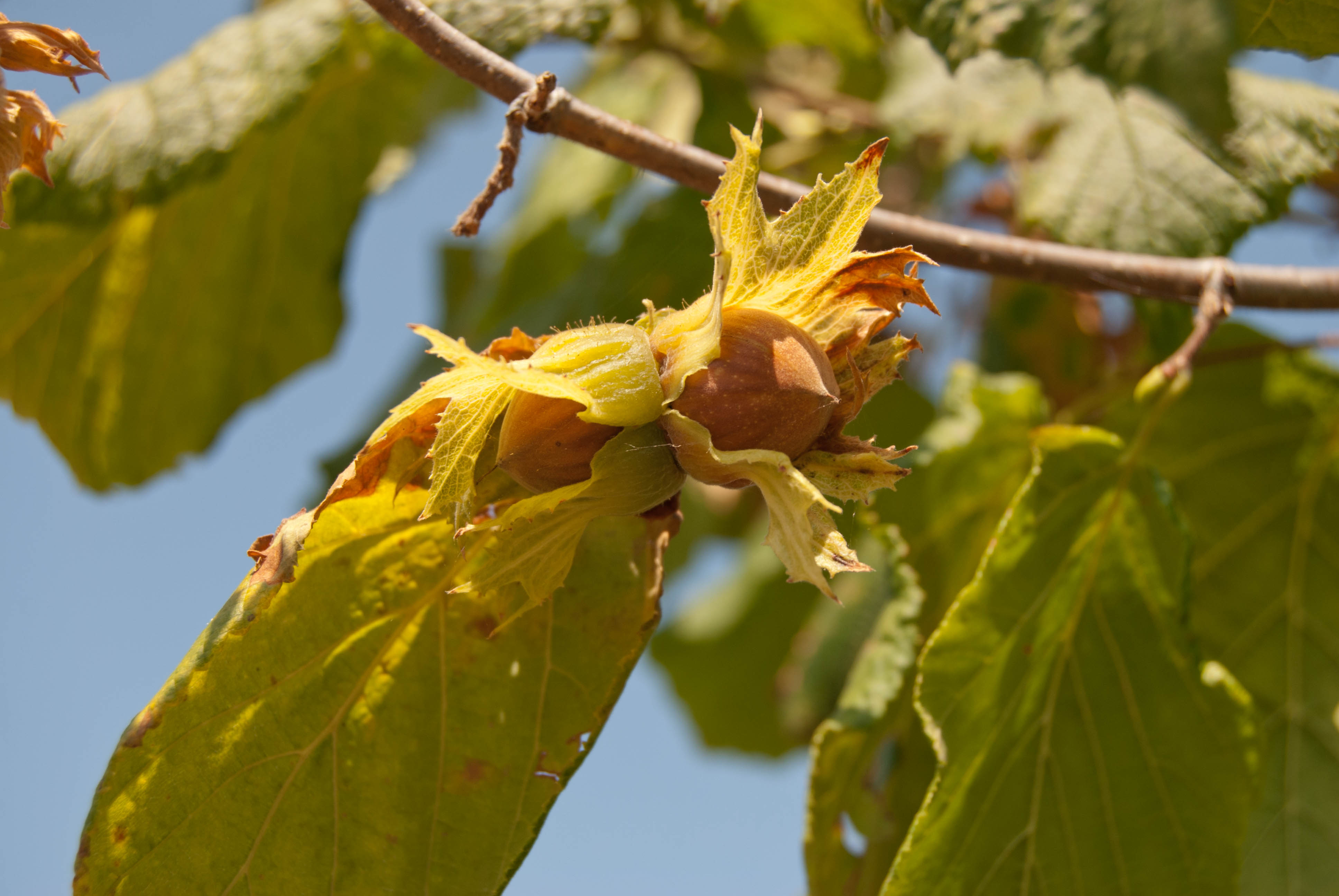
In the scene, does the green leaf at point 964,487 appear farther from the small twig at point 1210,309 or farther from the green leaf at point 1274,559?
the small twig at point 1210,309

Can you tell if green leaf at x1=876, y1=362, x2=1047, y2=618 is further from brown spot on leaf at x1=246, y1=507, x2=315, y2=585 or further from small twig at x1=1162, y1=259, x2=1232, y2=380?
brown spot on leaf at x1=246, y1=507, x2=315, y2=585

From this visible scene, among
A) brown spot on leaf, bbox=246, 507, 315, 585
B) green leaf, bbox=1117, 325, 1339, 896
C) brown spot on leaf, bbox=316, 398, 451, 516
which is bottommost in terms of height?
green leaf, bbox=1117, 325, 1339, 896

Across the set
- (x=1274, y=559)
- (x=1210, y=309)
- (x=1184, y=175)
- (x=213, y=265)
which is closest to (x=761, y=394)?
(x=1210, y=309)

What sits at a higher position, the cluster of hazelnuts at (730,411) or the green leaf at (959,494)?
the cluster of hazelnuts at (730,411)

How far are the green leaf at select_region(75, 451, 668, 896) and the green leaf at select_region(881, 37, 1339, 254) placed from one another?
0.84 m

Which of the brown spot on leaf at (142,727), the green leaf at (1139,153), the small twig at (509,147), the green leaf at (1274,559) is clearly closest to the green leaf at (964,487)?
the green leaf at (1274,559)

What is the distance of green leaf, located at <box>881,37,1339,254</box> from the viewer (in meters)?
1.35

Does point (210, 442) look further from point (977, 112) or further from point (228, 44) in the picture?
point (977, 112)

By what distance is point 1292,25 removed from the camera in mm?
760

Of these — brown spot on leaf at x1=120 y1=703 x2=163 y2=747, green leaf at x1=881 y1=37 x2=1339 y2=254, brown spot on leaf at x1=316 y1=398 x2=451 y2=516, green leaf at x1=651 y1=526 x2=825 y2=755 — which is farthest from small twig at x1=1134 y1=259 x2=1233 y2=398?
green leaf at x1=651 y1=526 x2=825 y2=755

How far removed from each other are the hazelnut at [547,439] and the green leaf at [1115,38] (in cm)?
43

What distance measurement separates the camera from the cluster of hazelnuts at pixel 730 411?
701 millimetres

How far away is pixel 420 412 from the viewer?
77 cm

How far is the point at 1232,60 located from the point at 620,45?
1.46m
